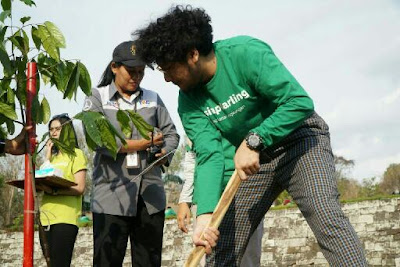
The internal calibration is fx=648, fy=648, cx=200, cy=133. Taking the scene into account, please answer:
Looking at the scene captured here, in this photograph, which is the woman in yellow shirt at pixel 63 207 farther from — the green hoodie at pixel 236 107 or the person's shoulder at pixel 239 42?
the person's shoulder at pixel 239 42

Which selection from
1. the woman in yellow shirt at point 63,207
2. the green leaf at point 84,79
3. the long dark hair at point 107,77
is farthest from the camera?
the woman in yellow shirt at point 63,207

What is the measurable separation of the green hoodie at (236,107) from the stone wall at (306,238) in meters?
5.41

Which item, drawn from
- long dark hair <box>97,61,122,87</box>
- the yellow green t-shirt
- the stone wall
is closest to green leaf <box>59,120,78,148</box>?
long dark hair <box>97,61,122,87</box>

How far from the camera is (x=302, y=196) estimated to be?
3.30 m

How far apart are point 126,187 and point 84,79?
133cm

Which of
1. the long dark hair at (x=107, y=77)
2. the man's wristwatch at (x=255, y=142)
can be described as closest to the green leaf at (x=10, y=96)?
the man's wristwatch at (x=255, y=142)

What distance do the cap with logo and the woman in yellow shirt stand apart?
694 mm

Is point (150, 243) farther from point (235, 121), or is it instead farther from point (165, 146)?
point (235, 121)

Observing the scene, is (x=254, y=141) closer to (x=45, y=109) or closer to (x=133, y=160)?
(x=45, y=109)

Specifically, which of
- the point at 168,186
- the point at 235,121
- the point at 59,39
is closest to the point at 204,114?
the point at 235,121

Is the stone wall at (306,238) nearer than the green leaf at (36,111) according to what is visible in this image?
No

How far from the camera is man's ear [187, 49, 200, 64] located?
3.14 metres

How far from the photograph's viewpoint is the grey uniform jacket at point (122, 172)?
4.43 metres

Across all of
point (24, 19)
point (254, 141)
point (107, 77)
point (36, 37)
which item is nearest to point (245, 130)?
point (254, 141)
